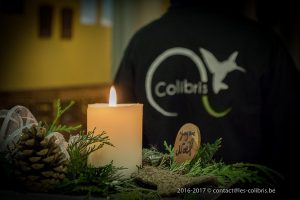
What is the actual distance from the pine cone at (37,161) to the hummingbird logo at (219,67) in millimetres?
944

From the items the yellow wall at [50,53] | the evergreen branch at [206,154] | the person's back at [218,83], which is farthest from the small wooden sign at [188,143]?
the yellow wall at [50,53]

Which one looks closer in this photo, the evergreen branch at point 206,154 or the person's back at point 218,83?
the evergreen branch at point 206,154

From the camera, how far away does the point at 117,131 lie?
0.70 meters

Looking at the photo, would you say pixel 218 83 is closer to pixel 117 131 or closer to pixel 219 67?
pixel 219 67

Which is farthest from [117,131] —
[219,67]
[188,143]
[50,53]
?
[50,53]

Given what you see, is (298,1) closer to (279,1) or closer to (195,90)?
(279,1)

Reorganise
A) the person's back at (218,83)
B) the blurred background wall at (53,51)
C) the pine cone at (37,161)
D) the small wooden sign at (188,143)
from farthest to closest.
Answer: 1. the blurred background wall at (53,51)
2. the person's back at (218,83)
3. the small wooden sign at (188,143)
4. the pine cone at (37,161)

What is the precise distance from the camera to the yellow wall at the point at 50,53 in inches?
216

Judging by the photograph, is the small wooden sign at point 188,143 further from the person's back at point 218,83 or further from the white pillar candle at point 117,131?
the person's back at point 218,83

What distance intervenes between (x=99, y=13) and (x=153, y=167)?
6.37 m

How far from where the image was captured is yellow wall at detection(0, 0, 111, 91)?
18.0 ft

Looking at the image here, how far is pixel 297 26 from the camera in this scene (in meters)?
3.53

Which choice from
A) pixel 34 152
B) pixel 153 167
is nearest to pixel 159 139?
pixel 153 167

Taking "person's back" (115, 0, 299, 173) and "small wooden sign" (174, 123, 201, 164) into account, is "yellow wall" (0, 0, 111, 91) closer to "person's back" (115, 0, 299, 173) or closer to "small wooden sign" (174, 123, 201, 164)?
"person's back" (115, 0, 299, 173)
